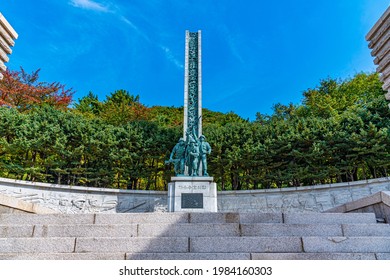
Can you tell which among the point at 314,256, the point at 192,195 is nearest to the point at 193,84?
the point at 192,195

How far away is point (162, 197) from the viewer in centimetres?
1492

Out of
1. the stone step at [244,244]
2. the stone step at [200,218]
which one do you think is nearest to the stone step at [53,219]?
the stone step at [200,218]

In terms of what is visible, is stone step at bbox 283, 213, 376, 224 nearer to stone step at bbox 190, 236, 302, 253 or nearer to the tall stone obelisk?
stone step at bbox 190, 236, 302, 253

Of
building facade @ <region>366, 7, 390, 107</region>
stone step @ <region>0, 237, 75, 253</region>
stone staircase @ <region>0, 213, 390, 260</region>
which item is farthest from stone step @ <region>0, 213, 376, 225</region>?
building facade @ <region>366, 7, 390, 107</region>

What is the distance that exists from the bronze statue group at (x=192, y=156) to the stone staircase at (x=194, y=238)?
6601 mm

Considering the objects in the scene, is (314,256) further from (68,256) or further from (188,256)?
(68,256)

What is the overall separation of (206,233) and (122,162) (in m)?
11.6

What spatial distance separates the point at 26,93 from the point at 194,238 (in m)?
20.7

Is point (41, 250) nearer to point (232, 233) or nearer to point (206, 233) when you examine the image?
point (206, 233)

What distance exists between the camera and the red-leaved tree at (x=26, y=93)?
1942 cm

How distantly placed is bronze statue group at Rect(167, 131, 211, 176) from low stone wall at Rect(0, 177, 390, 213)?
337 centimetres

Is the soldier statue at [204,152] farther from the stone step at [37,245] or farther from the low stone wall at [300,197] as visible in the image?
the stone step at [37,245]
